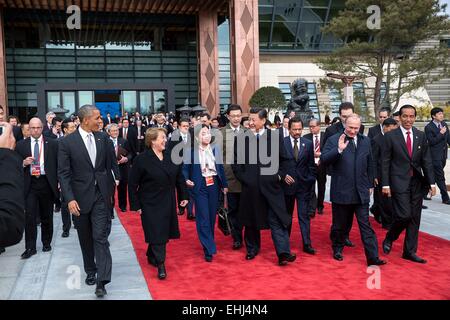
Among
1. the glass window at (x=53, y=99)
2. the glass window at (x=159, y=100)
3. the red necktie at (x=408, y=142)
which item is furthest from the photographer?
the glass window at (x=159, y=100)

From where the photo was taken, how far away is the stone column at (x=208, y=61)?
28.6 metres

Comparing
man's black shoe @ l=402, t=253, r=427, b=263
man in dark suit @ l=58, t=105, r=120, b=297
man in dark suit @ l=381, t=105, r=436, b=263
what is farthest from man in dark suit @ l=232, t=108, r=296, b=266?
man in dark suit @ l=58, t=105, r=120, b=297

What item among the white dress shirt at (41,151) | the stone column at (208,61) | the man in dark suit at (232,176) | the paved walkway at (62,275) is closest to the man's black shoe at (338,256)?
the man in dark suit at (232,176)

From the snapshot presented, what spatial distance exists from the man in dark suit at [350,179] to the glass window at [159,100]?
23828 mm

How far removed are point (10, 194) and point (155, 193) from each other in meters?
3.58

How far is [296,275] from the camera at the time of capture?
17.7 ft

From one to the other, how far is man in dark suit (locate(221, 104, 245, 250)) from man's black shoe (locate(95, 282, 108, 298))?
88.6 inches

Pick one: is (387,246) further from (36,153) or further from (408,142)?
(36,153)

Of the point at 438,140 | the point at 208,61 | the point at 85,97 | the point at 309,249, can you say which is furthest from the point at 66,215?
the point at 208,61

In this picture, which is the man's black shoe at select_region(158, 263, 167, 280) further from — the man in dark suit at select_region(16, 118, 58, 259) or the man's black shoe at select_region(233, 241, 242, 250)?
the man in dark suit at select_region(16, 118, 58, 259)

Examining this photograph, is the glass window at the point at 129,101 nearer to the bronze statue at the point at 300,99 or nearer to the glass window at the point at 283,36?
the bronze statue at the point at 300,99

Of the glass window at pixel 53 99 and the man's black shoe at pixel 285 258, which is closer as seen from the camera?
the man's black shoe at pixel 285 258

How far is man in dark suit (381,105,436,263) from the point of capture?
599 centimetres
